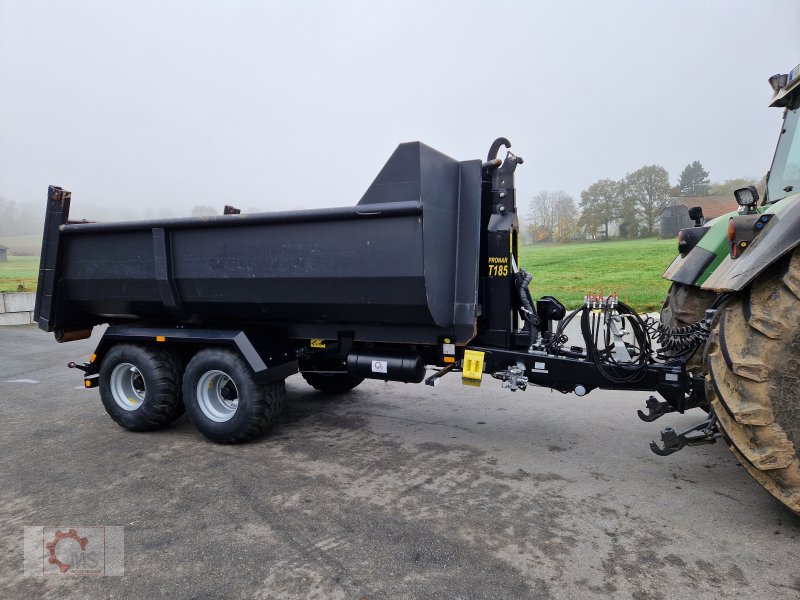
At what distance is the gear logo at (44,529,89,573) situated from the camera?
2.80m

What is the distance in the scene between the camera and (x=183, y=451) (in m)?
4.47

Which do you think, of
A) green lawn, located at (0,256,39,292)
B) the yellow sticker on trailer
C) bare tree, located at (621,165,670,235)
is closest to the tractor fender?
the yellow sticker on trailer

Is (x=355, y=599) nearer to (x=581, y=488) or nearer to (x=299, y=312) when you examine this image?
(x=581, y=488)

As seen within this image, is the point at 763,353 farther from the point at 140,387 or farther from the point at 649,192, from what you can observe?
the point at 649,192

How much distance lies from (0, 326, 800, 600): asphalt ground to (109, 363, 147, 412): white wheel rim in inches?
11.8

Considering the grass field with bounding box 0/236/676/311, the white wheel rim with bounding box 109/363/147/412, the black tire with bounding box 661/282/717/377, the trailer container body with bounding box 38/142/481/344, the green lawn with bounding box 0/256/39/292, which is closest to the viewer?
the trailer container body with bounding box 38/142/481/344

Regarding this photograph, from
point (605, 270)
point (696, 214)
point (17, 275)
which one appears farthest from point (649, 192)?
point (17, 275)

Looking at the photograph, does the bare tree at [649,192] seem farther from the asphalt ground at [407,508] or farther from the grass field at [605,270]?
the asphalt ground at [407,508]

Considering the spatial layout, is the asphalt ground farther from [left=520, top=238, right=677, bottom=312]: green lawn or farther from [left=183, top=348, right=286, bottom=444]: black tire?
[left=520, top=238, right=677, bottom=312]: green lawn

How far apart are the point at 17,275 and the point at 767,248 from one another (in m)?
19.2

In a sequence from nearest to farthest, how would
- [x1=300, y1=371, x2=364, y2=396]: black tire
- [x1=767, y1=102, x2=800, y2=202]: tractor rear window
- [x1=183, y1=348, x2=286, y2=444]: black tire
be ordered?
[x1=767, y1=102, x2=800, y2=202]: tractor rear window < [x1=183, y1=348, x2=286, y2=444]: black tire < [x1=300, y1=371, x2=364, y2=396]: black tire

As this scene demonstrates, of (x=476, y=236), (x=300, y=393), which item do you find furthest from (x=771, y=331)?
(x=300, y=393)

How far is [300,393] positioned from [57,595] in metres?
3.93

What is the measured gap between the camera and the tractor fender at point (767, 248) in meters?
2.59
